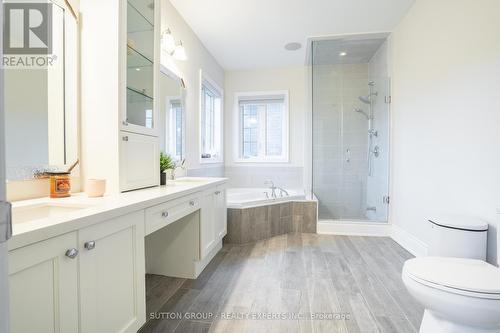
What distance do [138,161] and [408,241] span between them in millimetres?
2813

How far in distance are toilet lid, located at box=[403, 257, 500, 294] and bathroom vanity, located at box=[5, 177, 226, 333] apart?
53.0 inches

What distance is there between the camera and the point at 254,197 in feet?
12.9

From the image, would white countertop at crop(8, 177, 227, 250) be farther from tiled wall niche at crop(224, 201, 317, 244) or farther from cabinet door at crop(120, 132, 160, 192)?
tiled wall niche at crop(224, 201, 317, 244)

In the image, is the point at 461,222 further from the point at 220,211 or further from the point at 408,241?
the point at 220,211

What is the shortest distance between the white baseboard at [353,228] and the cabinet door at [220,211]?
1421mm

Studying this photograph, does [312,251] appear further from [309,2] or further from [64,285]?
[309,2]

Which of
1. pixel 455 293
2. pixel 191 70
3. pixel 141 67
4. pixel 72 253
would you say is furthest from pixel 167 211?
pixel 191 70

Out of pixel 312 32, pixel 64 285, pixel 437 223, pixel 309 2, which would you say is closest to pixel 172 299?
pixel 64 285

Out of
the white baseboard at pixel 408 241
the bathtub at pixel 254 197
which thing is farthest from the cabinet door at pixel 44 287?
the white baseboard at pixel 408 241

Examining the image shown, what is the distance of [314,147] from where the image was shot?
374 cm

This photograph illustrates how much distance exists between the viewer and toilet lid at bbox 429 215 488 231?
1.68 m

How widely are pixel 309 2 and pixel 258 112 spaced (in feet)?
7.05

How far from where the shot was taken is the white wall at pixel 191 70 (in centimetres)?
272

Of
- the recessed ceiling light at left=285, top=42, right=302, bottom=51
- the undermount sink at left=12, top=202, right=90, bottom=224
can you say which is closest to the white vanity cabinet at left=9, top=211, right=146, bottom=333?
the undermount sink at left=12, top=202, right=90, bottom=224
